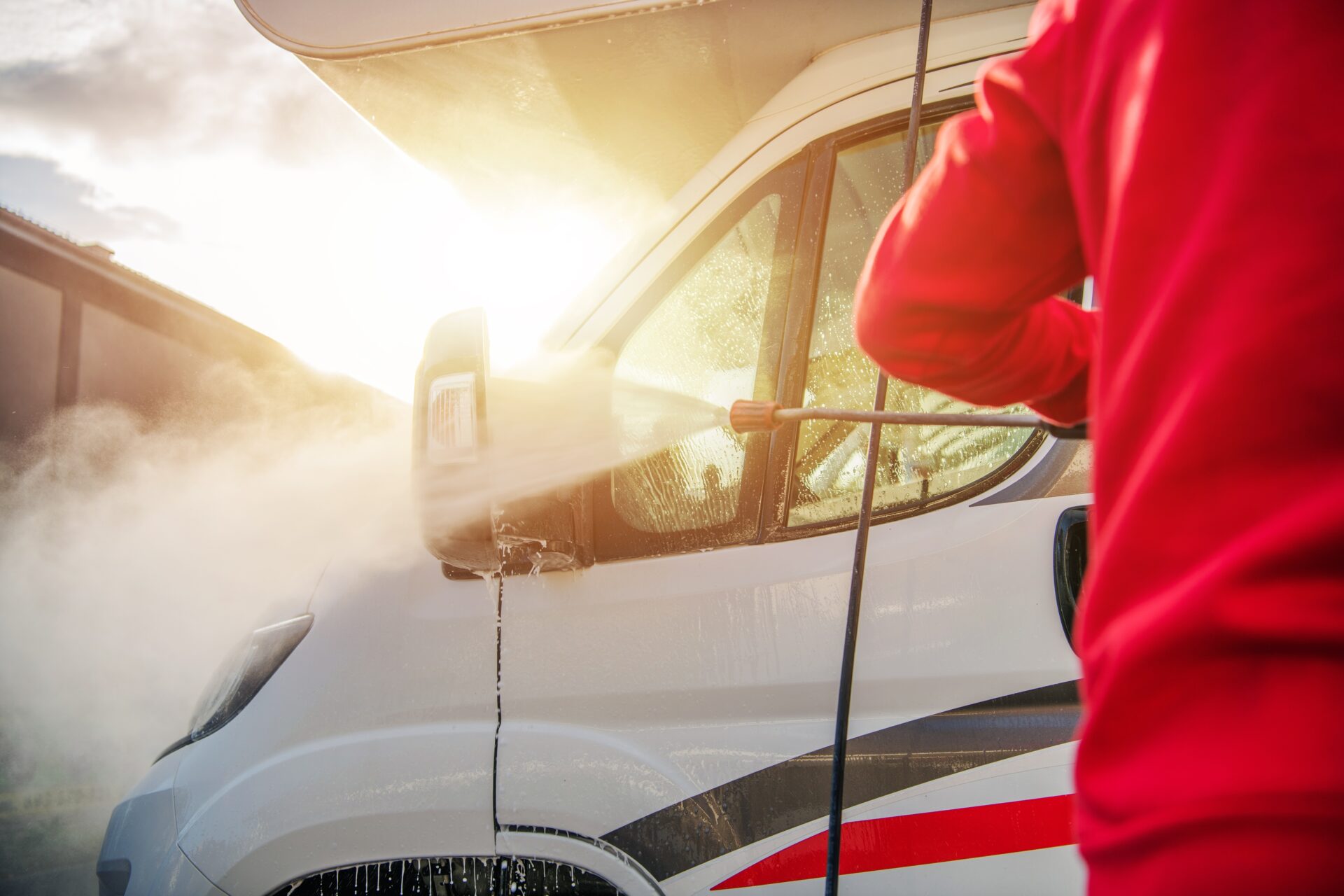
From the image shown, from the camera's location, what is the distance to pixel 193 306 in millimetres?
12047

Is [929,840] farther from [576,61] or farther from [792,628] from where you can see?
[576,61]

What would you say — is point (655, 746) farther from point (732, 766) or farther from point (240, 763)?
point (240, 763)

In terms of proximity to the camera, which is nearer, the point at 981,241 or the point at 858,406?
the point at 981,241

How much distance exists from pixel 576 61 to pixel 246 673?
155cm

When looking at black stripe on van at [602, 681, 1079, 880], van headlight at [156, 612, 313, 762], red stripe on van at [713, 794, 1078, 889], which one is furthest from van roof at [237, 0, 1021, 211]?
red stripe on van at [713, 794, 1078, 889]

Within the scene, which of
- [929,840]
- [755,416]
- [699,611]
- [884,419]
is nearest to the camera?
[884,419]

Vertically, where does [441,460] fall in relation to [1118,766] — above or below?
above

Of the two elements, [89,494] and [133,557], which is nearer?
[133,557]

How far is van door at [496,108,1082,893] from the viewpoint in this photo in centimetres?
144

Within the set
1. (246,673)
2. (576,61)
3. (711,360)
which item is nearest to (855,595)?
(711,360)

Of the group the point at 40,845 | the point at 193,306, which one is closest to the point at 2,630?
the point at 40,845

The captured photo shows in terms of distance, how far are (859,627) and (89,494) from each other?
1199 centimetres

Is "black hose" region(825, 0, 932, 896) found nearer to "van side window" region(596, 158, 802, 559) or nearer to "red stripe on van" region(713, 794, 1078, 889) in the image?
"red stripe on van" region(713, 794, 1078, 889)

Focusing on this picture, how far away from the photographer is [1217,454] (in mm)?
396
